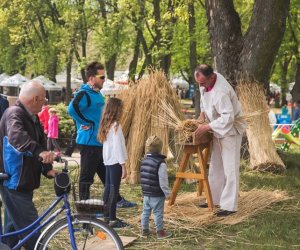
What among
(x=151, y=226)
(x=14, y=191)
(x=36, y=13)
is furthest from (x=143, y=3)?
(x=14, y=191)

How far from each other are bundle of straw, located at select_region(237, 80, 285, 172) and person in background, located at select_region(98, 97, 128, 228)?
4178mm

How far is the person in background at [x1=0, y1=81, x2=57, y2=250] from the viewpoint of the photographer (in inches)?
169

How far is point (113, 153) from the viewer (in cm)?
622

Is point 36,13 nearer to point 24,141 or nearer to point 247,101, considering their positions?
point 247,101

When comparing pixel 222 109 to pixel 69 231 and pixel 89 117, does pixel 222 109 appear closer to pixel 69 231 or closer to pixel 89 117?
pixel 89 117

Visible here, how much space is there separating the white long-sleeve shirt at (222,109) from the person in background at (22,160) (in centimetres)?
261

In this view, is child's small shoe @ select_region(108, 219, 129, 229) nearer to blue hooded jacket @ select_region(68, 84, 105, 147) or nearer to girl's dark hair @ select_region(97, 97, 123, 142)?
girl's dark hair @ select_region(97, 97, 123, 142)

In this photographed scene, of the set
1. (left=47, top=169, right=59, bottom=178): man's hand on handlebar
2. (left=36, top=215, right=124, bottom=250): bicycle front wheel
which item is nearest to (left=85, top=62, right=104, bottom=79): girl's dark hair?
(left=47, top=169, right=59, bottom=178): man's hand on handlebar

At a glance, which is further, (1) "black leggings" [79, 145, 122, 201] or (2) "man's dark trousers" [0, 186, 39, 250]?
(1) "black leggings" [79, 145, 122, 201]

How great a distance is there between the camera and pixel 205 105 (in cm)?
683

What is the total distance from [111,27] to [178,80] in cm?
3462

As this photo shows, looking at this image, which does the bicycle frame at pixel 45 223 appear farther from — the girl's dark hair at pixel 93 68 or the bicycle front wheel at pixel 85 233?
the girl's dark hair at pixel 93 68

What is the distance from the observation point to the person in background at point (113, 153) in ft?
20.4

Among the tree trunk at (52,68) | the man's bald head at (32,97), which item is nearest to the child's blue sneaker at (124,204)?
the man's bald head at (32,97)
